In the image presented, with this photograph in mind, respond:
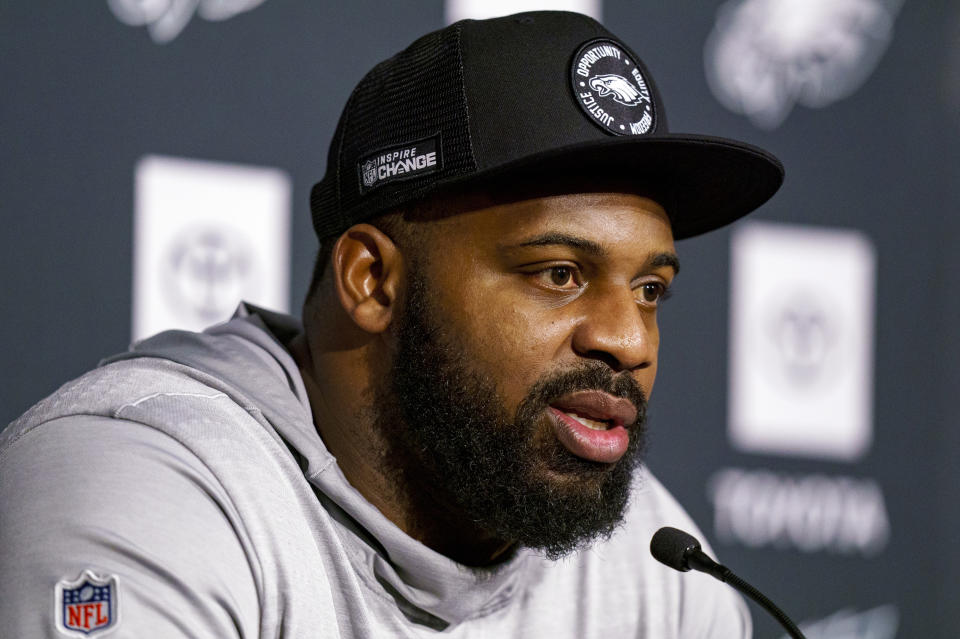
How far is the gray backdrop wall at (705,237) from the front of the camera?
59.6 inches

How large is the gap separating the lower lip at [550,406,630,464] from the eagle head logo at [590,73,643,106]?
300 millimetres

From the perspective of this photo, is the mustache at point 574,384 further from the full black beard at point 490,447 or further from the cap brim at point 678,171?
the cap brim at point 678,171

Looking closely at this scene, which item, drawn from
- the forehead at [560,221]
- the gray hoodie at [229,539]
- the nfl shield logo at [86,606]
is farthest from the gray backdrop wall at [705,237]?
the nfl shield logo at [86,606]

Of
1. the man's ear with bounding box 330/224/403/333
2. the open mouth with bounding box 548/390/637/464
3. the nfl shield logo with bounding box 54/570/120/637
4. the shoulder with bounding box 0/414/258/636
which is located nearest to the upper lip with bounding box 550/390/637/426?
the open mouth with bounding box 548/390/637/464

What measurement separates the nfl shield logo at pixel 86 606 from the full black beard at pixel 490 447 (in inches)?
14.7

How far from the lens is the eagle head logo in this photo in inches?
39.8

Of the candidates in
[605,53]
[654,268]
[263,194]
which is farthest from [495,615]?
[263,194]

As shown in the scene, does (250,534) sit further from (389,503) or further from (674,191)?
(674,191)

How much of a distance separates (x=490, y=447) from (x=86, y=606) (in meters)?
0.40

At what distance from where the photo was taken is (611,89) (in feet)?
3.34

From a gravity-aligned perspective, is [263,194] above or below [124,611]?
above

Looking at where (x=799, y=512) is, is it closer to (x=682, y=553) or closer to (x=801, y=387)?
(x=801, y=387)

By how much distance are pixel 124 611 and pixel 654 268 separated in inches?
22.5

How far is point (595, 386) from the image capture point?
987 millimetres
